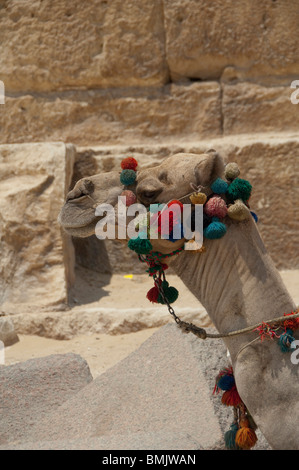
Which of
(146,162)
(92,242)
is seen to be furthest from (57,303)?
(146,162)

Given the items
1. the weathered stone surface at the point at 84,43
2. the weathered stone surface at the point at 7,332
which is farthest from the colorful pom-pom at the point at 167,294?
Result: the weathered stone surface at the point at 84,43

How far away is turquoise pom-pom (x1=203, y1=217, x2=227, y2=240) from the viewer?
8.20ft

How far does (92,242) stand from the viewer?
689 cm

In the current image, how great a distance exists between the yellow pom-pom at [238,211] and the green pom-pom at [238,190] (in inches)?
1.7

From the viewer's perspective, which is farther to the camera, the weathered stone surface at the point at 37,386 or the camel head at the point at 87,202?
the weathered stone surface at the point at 37,386

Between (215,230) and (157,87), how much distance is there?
4953 mm

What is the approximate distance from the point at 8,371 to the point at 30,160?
2.71 metres

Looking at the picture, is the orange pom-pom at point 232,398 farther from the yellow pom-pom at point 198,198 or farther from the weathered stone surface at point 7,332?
the weathered stone surface at point 7,332

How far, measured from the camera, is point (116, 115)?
718cm

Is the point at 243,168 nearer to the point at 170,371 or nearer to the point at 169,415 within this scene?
the point at 170,371

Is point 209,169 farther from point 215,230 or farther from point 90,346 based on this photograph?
point 90,346

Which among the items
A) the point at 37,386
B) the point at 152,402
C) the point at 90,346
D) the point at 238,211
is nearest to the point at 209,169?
the point at 238,211

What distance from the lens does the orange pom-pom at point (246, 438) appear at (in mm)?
2662

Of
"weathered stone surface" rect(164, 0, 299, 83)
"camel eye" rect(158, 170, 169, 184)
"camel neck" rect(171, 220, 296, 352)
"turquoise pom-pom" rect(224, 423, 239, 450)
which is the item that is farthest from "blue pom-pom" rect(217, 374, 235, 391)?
"weathered stone surface" rect(164, 0, 299, 83)
